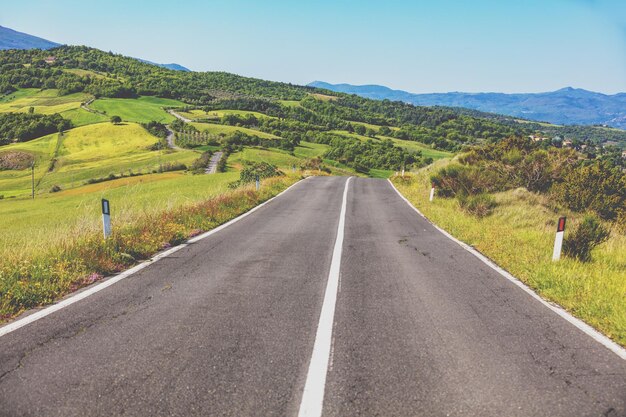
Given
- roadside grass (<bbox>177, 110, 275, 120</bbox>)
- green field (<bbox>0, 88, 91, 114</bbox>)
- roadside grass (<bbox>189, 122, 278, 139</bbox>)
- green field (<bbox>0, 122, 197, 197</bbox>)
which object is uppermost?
green field (<bbox>0, 88, 91, 114</bbox>)

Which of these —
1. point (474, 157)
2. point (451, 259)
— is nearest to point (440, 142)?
point (474, 157)

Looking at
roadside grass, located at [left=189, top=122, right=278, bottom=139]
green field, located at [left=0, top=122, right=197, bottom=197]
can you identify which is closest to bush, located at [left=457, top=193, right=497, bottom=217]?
green field, located at [left=0, top=122, right=197, bottom=197]

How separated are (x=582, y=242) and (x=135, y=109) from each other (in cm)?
15971

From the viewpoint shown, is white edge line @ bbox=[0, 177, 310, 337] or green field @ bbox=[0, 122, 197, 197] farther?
green field @ bbox=[0, 122, 197, 197]

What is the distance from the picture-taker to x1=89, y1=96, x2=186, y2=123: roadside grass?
13825 cm

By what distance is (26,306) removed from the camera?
530 centimetres

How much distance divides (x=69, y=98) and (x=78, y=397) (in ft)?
608

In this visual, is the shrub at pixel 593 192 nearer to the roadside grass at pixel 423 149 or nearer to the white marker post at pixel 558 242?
the white marker post at pixel 558 242

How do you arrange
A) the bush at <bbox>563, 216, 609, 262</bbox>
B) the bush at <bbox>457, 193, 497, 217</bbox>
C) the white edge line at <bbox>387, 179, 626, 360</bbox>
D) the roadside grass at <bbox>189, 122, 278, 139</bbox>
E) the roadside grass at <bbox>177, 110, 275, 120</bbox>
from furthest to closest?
the roadside grass at <bbox>177, 110, 275, 120</bbox> < the roadside grass at <bbox>189, 122, 278, 139</bbox> < the bush at <bbox>457, 193, 497, 217</bbox> < the bush at <bbox>563, 216, 609, 262</bbox> < the white edge line at <bbox>387, 179, 626, 360</bbox>

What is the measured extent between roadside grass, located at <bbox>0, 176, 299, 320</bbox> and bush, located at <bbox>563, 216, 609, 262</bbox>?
8.48 metres

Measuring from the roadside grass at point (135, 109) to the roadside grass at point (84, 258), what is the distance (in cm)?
13583

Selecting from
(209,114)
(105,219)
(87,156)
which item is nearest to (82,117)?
(209,114)

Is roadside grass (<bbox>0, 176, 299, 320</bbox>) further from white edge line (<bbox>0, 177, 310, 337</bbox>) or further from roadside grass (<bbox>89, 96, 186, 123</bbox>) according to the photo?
roadside grass (<bbox>89, 96, 186, 123</bbox>)

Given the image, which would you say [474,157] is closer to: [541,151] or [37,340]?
[541,151]
